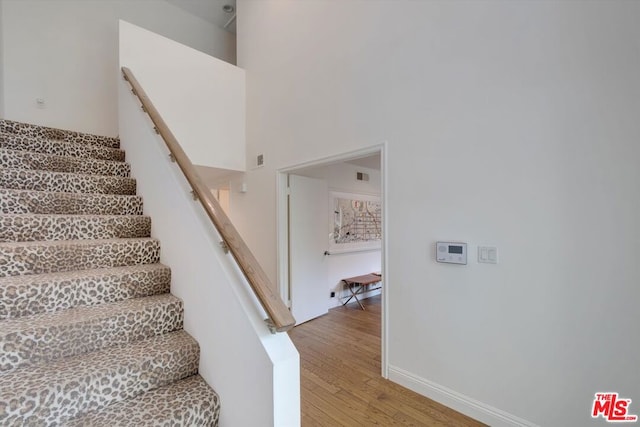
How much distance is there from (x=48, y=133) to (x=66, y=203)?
1.15 meters

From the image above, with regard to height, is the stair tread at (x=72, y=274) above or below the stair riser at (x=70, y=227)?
below

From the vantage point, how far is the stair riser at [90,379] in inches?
41.0

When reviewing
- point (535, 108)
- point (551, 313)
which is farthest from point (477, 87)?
point (551, 313)

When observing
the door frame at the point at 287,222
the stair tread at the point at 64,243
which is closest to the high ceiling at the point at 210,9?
the door frame at the point at 287,222

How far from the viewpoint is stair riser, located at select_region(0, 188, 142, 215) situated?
71.9 inches

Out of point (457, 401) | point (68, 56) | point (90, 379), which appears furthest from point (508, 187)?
point (68, 56)

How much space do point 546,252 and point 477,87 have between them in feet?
3.92

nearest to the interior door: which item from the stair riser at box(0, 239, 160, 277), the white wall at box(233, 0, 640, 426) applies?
the white wall at box(233, 0, 640, 426)

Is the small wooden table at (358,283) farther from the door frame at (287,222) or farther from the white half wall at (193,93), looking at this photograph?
the white half wall at (193,93)

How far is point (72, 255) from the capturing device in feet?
5.54

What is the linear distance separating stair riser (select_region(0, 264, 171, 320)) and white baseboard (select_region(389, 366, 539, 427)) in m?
1.99

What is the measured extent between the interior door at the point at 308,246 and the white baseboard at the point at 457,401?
1706 millimetres

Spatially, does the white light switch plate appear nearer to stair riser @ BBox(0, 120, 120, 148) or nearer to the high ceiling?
stair riser @ BBox(0, 120, 120, 148)

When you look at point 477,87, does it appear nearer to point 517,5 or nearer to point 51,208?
point 517,5
